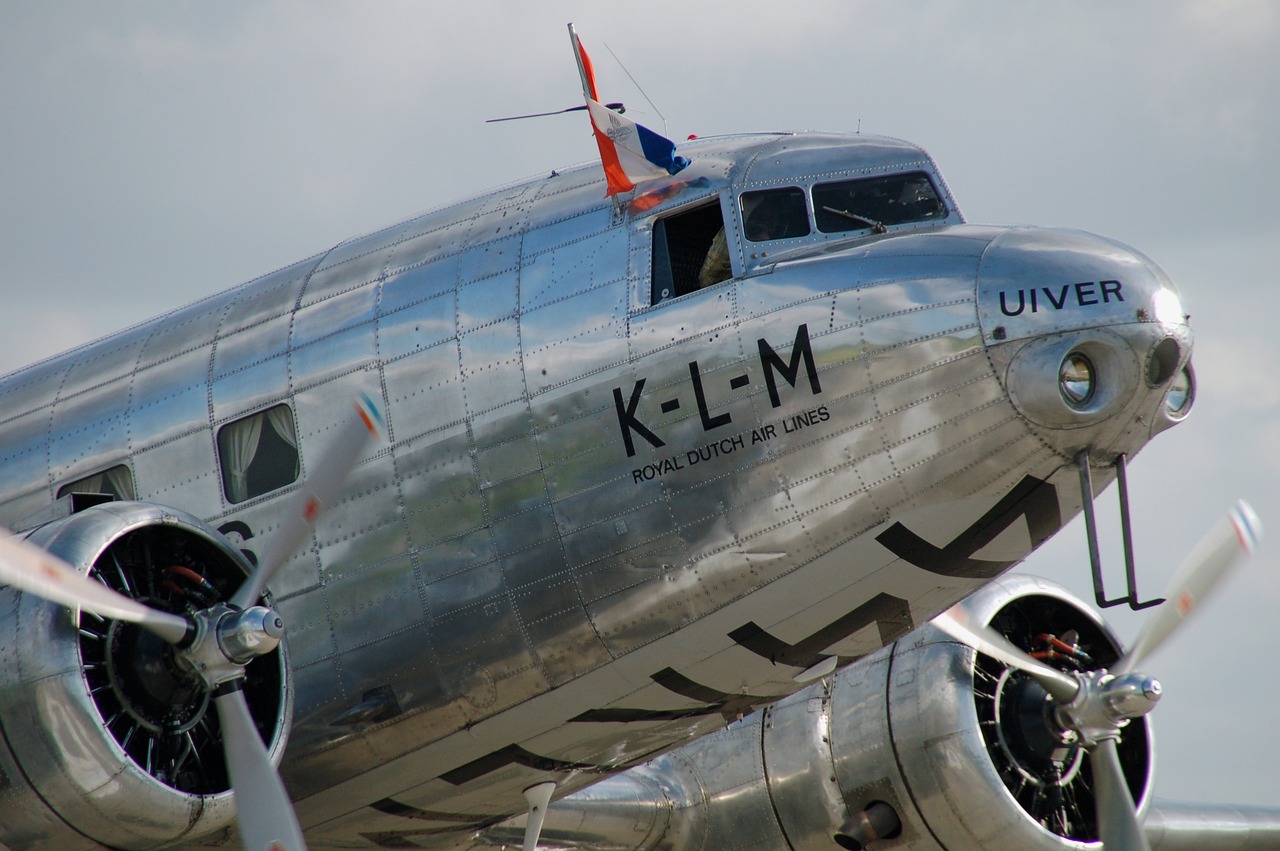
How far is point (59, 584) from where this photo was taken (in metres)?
9.63

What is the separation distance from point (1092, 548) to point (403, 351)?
4.66m

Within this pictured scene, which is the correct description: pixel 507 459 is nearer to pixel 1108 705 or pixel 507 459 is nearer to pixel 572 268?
pixel 572 268

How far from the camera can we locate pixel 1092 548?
32.3 feet

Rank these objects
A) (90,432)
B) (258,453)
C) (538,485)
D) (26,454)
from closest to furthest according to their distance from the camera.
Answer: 1. (538,485)
2. (258,453)
3. (90,432)
4. (26,454)

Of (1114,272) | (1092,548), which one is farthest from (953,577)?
(1114,272)

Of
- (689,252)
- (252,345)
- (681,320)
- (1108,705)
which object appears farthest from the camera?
(1108,705)

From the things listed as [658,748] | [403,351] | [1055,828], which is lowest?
[1055,828]

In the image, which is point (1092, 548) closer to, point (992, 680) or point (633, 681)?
point (633, 681)

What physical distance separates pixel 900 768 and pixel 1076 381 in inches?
206

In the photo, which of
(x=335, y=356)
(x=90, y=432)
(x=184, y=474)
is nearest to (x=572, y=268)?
(x=335, y=356)

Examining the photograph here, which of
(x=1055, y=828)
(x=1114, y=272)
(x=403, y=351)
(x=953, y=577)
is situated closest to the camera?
(x=1114, y=272)

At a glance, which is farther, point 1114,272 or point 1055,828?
point 1055,828

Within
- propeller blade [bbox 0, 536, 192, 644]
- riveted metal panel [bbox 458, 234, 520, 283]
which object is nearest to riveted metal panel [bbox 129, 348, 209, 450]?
riveted metal panel [bbox 458, 234, 520, 283]

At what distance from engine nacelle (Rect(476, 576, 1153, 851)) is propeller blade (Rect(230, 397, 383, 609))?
397cm
